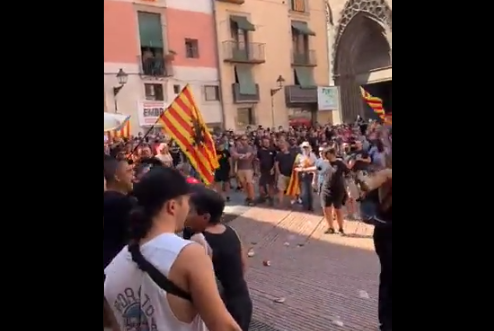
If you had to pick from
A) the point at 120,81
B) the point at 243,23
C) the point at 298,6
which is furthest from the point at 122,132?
the point at 298,6

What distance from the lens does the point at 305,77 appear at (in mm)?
993

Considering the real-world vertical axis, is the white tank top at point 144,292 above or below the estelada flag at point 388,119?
below

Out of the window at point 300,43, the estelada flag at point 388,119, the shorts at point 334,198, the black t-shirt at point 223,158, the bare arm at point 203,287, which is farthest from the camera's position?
the shorts at point 334,198

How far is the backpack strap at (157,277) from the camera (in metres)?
0.67

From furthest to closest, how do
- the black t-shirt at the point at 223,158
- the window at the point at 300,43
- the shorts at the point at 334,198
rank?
1. the shorts at the point at 334,198
2. the black t-shirt at the point at 223,158
3. the window at the point at 300,43

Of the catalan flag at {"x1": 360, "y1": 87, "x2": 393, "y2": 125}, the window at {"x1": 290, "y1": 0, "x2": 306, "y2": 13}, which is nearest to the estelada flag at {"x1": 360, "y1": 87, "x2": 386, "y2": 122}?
the catalan flag at {"x1": 360, "y1": 87, "x2": 393, "y2": 125}

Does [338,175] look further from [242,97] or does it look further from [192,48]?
[192,48]

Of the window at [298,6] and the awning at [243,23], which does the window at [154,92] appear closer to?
the awning at [243,23]

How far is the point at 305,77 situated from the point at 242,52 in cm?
14

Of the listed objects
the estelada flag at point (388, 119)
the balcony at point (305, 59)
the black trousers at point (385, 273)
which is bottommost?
the black trousers at point (385, 273)

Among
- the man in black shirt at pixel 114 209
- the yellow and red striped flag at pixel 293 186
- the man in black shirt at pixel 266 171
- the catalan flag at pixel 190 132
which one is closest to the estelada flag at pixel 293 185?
the yellow and red striped flag at pixel 293 186

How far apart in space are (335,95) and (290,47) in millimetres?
141

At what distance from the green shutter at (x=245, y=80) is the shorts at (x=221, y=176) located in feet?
0.74
